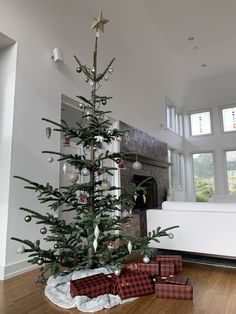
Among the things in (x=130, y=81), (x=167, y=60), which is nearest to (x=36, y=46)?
(x=130, y=81)

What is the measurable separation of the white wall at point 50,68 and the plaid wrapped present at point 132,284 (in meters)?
1.29

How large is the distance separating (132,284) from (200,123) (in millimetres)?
8928

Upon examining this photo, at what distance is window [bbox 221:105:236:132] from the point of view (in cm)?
924

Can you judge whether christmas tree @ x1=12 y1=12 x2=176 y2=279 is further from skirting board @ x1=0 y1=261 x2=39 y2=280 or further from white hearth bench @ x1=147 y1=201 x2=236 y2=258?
white hearth bench @ x1=147 y1=201 x2=236 y2=258

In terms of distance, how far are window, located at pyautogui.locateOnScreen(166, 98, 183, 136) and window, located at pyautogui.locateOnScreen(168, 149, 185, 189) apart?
0.90 meters

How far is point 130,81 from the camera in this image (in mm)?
5629

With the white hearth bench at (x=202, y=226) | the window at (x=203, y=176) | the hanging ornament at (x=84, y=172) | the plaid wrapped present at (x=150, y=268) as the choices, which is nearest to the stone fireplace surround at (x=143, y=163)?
the white hearth bench at (x=202, y=226)

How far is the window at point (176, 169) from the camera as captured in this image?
29.1 ft

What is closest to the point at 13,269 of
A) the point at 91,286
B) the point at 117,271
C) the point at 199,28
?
the point at 91,286

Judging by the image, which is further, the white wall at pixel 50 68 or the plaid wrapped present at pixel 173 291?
the white wall at pixel 50 68

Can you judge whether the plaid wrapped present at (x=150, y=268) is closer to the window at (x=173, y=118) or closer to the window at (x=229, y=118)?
the window at (x=173, y=118)

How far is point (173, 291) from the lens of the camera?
198 centimetres

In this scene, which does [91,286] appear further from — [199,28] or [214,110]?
[214,110]

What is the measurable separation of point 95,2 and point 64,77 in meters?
1.72
